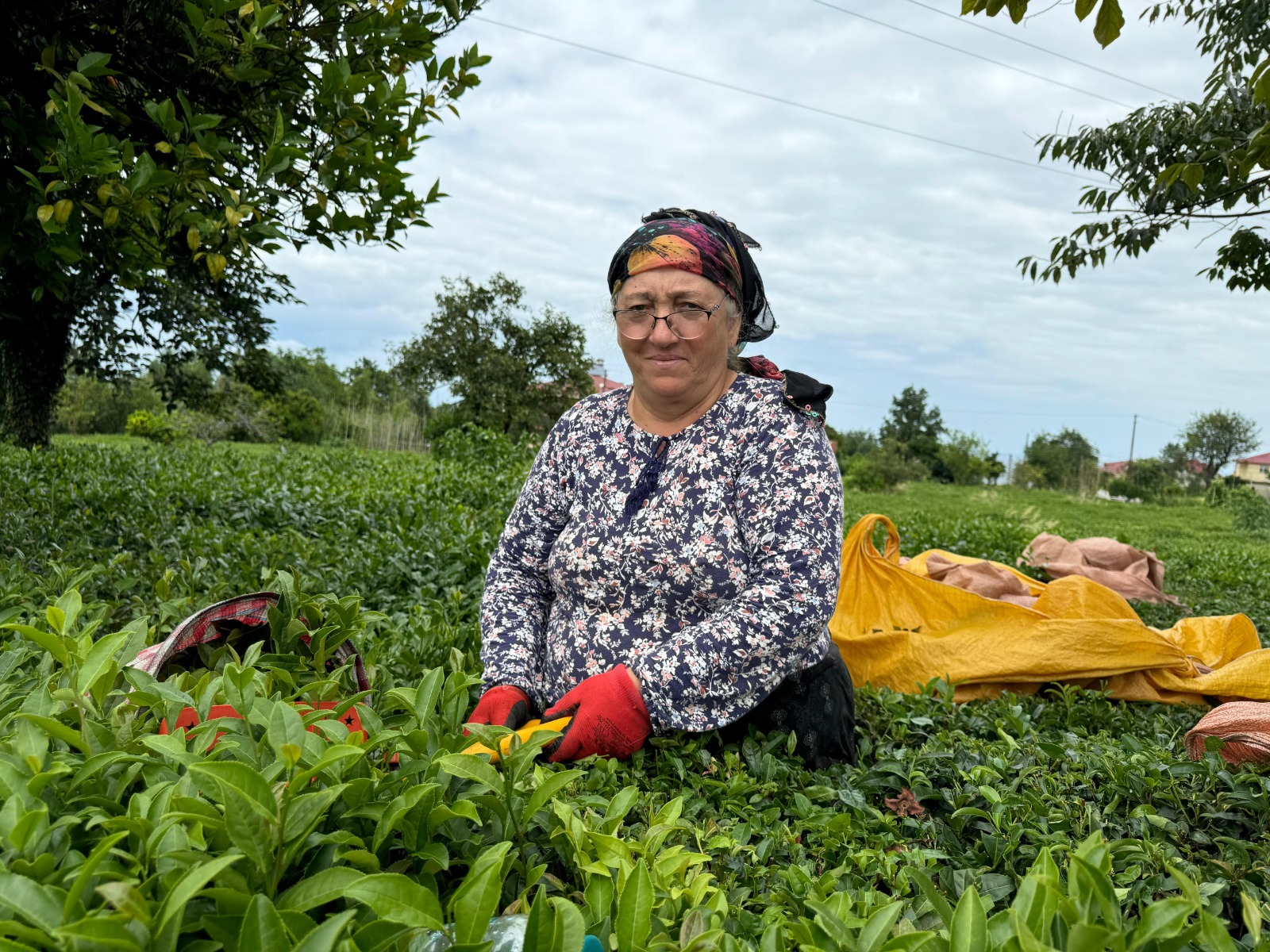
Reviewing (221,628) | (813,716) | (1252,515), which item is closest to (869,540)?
(813,716)

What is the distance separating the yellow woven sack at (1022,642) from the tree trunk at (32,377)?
8.92 meters

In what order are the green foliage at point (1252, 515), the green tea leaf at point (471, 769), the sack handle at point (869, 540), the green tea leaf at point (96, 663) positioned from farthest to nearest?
the green foliage at point (1252, 515) → the sack handle at point (869, 540) → the green tea leaf at point (96, 663) → the green tea leaf at point (471, 769)

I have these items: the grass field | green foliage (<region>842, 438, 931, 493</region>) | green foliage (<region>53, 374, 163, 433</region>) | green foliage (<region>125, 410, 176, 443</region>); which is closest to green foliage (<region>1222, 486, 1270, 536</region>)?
green foliage (<region>842, 438, 931, 493</region>)

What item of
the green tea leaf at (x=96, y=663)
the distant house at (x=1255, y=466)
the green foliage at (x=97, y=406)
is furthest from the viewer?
the distant house at (x=1255, y=466)

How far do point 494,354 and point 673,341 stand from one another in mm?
32491

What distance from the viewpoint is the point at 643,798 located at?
5.68 ft

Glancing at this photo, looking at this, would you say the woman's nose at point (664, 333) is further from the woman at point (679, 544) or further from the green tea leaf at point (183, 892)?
the green tea leaf at point (183, 892)

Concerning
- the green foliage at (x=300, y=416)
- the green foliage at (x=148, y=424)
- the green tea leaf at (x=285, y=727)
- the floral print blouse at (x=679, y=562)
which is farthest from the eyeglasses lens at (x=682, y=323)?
the green foliage at (x=300, y=416)

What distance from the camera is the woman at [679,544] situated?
209 cm

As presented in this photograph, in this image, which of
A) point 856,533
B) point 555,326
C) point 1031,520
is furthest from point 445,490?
point 555,326

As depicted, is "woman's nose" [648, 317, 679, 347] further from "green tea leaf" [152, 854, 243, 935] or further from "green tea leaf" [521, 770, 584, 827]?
"green tea leaf" [152, 854, 243, 935]

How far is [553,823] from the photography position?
3.88 ft

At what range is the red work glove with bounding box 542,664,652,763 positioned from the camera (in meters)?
1.95

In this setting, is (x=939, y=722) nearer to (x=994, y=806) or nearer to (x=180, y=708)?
(x=994, y=806)
